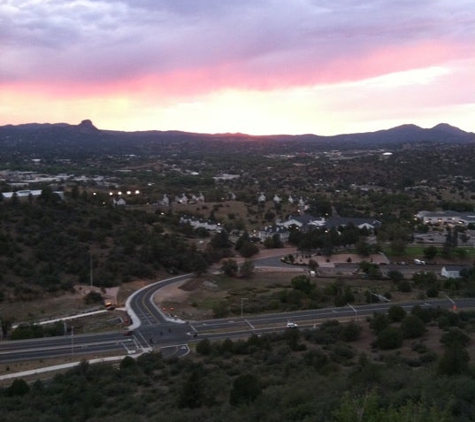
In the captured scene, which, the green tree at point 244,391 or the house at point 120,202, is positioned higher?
the green tree at point 244,391

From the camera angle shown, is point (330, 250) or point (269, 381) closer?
point (269, 381)

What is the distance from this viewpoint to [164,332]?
31.6m

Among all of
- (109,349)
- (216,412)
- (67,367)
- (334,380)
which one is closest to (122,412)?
(216,412)

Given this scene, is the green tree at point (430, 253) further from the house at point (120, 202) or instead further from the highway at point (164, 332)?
the house at point (120, 202)

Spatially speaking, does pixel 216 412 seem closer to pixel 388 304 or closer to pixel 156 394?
pixel 156 394

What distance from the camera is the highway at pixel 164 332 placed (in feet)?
91.7

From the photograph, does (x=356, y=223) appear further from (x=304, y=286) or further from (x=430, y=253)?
(x=304, y=286)

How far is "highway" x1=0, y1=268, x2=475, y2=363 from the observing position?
27.9 m

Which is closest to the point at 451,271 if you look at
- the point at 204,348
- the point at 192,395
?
the point at 204,348

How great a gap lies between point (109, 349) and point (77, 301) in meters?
11.5

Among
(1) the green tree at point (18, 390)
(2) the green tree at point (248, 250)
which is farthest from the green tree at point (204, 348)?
(2) the green tree at point (248, 250)

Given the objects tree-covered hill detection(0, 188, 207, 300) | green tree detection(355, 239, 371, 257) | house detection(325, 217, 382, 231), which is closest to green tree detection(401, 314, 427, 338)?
tree-covered hill detection(0, 188, 207, 300)

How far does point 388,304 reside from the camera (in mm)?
36219

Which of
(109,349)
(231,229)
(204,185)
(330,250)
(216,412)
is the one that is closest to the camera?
(216,412)
